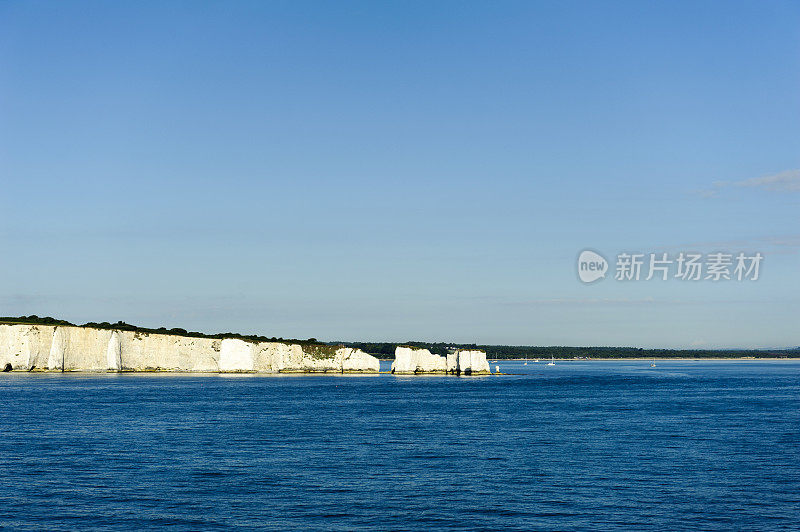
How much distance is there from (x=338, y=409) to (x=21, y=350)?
8364 centimetres

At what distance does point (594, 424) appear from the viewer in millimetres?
60188

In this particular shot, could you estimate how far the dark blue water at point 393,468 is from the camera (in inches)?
1131

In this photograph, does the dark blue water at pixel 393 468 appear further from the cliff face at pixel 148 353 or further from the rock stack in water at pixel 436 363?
the rock stack in water at pixel 436 363

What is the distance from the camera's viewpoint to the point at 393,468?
38.8 meters

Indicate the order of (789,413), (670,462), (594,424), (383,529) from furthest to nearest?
(789,413)
(594,424)
(670,462)
(383,529)

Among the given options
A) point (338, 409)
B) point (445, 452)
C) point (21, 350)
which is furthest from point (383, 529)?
point (21, 350)

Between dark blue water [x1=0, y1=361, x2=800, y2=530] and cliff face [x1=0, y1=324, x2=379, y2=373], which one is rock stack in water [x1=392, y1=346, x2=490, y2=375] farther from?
dark blue water [x1=0, y1=361, x2=800, y2=530]

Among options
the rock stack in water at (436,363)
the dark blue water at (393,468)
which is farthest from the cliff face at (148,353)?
the dark blue water at (393,468)

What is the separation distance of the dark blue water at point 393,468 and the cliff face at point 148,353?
63441mm

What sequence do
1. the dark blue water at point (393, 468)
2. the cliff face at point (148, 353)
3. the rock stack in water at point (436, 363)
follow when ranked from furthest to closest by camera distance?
1. the rock stack in water at point (436, 363)
2. the cliff face at point (148, 353)
3. the dark blue water at point (393, 468)

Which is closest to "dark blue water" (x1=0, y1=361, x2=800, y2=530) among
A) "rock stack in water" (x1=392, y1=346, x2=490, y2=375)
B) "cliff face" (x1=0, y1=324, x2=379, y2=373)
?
"cliff face" (x1=0, y1=324, x2=379, y2=373)

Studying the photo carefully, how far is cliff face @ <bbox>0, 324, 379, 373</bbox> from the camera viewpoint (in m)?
131

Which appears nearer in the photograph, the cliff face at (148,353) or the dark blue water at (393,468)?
the dark blue water at (393,468)

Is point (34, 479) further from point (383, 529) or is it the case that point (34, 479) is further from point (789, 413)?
point (789, 413)
